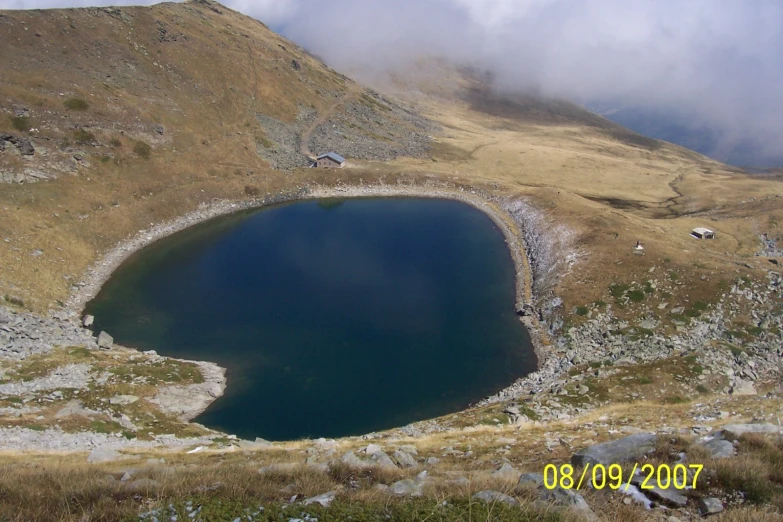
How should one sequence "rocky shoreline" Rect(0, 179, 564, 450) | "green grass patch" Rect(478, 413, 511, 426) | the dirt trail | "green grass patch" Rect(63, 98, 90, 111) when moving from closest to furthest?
"green grass patch" Rect(478, 413, 511, 426) < "rocky shoreline" Rect(0, 179, 564, 450) < "green grass patch" Rect(63, 98, 90, 111) < the dirt trail

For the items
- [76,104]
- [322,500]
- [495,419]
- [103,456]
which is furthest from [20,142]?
[322,500]

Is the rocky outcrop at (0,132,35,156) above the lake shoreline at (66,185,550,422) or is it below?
above

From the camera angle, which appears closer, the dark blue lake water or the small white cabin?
the dark blue lake water

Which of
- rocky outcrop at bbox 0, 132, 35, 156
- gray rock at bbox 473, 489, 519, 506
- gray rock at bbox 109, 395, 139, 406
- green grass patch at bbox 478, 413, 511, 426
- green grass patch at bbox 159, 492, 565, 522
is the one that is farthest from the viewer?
rocky outcrop at bbox 0, 132, 35, 156

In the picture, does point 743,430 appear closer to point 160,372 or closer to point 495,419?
point 495,419

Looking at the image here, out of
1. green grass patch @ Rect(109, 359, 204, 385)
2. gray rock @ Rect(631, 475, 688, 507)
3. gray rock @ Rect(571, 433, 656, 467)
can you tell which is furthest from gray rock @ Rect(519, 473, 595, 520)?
green grass patch @ Rect(109, 359, 204, 385)

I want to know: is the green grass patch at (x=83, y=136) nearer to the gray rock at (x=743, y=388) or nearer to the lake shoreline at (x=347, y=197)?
the lake shoreline at (x=347, y=197)
